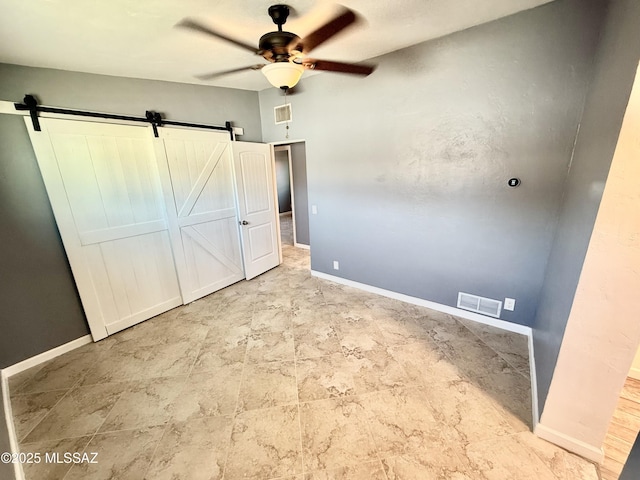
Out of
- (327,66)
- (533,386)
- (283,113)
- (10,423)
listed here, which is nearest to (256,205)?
(283,113)

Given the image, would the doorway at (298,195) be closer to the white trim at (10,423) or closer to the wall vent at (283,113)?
the wall vent at (283,113)

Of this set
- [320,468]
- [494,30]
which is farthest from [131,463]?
[494,30]

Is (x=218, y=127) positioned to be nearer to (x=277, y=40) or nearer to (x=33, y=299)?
(x=277, y=40)

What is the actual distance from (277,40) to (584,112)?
2.15 m

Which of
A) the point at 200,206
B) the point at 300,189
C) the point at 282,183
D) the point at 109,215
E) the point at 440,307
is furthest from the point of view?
the point at 282,183

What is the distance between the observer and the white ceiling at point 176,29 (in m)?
1.59

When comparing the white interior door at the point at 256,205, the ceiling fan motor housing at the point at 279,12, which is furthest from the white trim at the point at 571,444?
the white interior door at the point at 256,205

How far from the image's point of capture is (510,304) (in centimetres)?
239

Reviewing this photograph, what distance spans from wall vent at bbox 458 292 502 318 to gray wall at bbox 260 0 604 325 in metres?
0.07

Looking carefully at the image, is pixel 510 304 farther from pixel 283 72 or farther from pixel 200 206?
pixel 200 206

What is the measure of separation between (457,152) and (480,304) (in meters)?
1.54

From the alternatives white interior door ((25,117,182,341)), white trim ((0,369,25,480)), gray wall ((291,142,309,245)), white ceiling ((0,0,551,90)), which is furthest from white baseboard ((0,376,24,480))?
gray wall ((291,142,309,245))

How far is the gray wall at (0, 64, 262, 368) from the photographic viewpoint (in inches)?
81.3

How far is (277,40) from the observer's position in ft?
4.79
